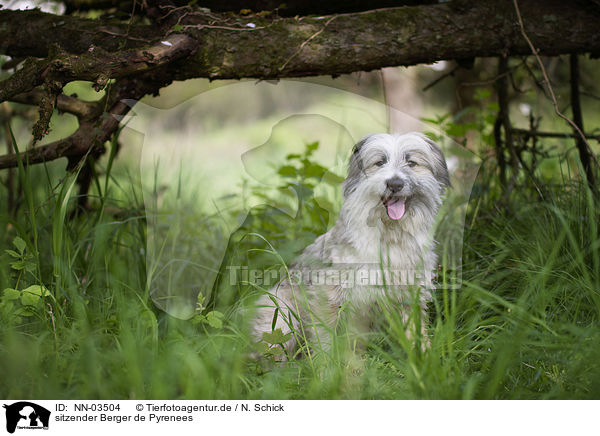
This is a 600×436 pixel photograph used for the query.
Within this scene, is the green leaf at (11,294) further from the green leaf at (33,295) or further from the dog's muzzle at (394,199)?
the dog's muzzle at (394,199)

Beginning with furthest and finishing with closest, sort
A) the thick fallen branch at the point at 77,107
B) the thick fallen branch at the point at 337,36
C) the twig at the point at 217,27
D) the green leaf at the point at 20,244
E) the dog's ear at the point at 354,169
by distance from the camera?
the thick fallen branch at the point at 77,107 → the thick fallen branch at the point at 337,36 → the twig at the point at 217,27 → the green leaf at the point at 20,244 → the dog's ear at the point at 354,169

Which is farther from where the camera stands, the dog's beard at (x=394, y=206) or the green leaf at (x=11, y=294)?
the green leaf at (x=11, y=294)

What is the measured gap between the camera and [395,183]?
7.57 ft

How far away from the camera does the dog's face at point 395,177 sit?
2.33 metres

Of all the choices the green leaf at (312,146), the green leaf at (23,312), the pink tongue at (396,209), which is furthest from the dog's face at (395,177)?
the green leaf at (23,312)

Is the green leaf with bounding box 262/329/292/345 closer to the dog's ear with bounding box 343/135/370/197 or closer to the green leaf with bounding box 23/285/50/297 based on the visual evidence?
the dog's ear with bounding box 343/135/370/197

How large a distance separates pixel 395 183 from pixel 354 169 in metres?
0.23

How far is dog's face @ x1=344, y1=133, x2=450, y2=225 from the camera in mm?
2332

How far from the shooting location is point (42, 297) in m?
2.66

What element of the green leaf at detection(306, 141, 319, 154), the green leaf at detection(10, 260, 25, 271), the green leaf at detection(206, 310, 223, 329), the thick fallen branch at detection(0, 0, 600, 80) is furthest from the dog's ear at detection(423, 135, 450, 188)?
the green leaf at detection(10, 260, 25, 271)

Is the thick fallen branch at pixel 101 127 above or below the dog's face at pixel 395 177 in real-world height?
above

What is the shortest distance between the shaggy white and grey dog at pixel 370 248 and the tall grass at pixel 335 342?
A: 166 millimetres

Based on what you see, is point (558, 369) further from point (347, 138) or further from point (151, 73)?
point (151, 73)

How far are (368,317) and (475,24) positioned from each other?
2.03 meters
